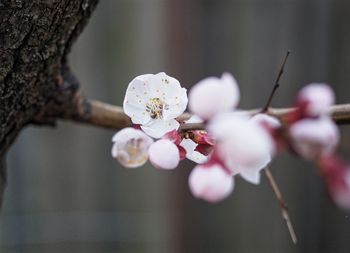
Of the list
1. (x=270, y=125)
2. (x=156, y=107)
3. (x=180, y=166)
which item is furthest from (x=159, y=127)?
(x=180, y=166)

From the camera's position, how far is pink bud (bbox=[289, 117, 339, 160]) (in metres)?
0.27

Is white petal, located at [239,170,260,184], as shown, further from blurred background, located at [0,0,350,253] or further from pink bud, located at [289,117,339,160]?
blurred background, located at [0,0,350,253]

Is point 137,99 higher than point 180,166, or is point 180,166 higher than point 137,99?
point 137,99

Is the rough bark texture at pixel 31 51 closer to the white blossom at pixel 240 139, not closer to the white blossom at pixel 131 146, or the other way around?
the white blossom at pixel 131 146

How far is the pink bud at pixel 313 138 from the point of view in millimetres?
270

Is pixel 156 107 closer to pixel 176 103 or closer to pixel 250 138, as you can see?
pixel 176 103

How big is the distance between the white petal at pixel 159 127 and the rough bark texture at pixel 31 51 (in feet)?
0.43

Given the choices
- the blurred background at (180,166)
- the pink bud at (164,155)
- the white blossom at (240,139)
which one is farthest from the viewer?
the blurred background at (180,166)

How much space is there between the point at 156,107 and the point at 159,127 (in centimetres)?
3

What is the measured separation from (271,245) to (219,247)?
135 millimetres

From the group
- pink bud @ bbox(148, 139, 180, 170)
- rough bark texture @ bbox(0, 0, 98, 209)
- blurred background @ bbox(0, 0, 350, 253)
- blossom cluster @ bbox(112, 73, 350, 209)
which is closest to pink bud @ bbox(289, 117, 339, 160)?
blossom cluster @ bbox(112, 73, 350, 209)

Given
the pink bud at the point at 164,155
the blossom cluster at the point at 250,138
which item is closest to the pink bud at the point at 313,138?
the blossom cluster at the point at 250,138

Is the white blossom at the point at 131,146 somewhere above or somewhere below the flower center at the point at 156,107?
below

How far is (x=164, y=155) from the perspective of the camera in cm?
37
